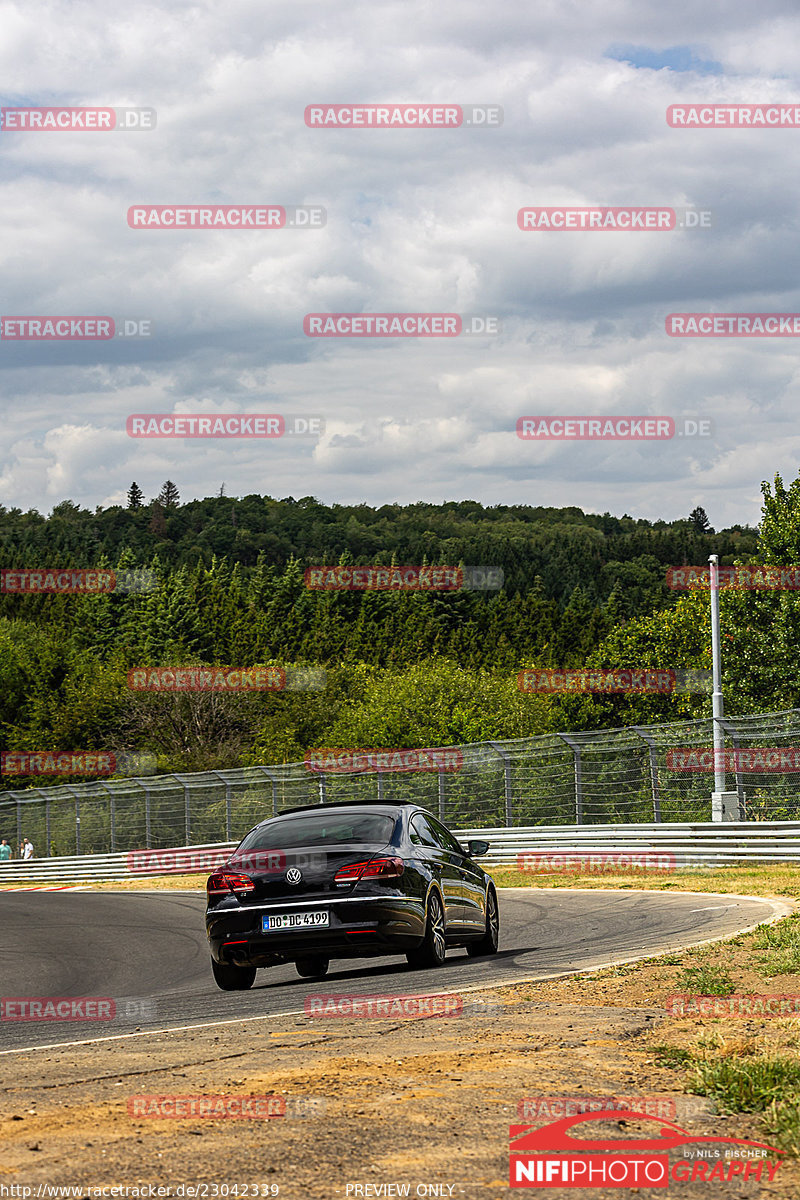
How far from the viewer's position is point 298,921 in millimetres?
10438

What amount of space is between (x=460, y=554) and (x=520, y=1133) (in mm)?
138866

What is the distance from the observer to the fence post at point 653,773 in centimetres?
2614

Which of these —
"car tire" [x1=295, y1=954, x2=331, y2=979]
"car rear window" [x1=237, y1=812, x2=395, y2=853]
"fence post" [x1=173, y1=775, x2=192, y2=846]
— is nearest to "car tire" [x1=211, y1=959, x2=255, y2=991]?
"car tire" [x1=295, y1=954, x2=331, y2=979]

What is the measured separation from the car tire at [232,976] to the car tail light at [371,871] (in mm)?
1264

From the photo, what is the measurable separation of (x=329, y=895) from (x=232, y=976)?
128cm

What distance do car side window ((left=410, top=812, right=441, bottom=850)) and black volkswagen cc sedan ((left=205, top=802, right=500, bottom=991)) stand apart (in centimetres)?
2

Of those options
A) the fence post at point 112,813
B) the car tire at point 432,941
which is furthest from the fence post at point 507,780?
the car tire at point 432,941

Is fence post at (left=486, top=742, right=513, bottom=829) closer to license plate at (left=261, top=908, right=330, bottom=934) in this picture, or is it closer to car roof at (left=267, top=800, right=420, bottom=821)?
car roof at (left=267, top=800, right=420, bottom=821)

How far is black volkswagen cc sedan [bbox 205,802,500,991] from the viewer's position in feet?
34.2

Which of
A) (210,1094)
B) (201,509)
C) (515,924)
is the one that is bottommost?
(515,924)

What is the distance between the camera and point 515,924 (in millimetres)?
15945

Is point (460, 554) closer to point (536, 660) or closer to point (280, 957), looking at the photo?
point (536, 660)

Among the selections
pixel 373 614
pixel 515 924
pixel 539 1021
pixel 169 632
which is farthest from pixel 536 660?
pixel 539 1021

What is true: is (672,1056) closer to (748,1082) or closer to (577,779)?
(748,1082)
